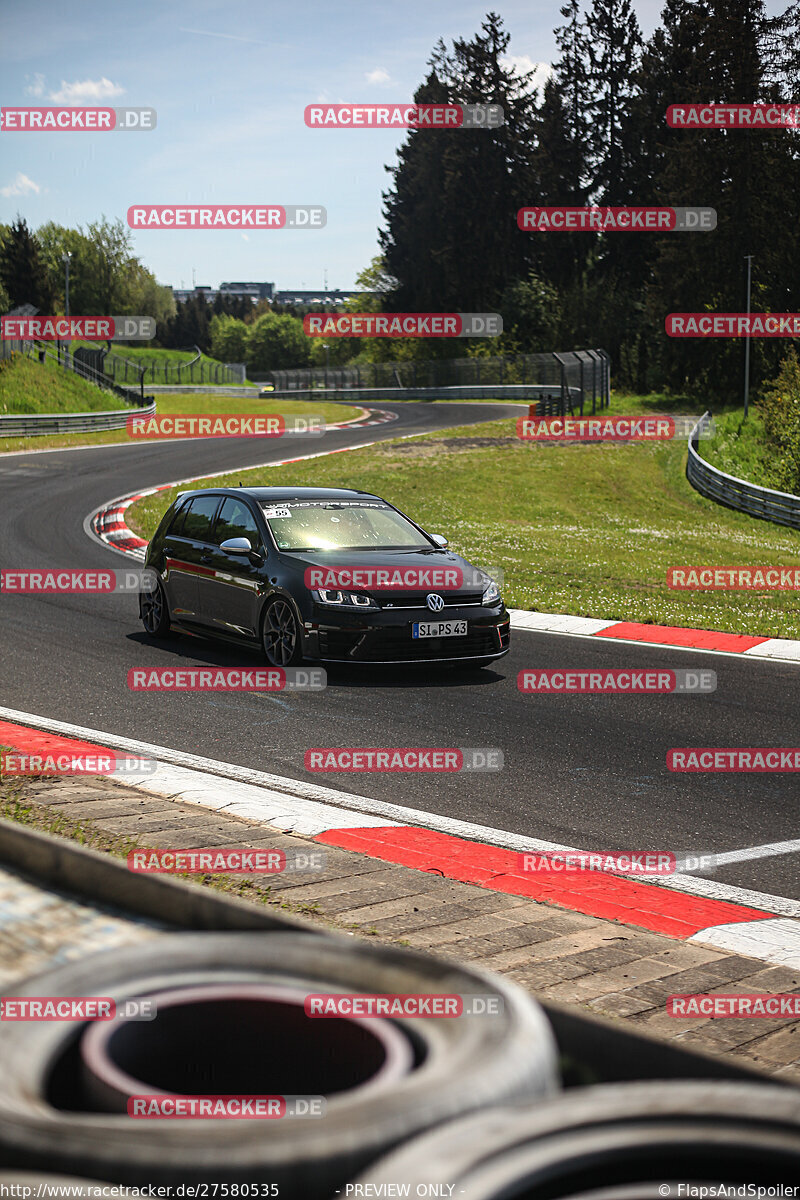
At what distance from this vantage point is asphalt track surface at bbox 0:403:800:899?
6852 mm

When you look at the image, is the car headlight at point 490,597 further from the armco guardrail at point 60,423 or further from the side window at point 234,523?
the armco guardrail at point 60,423

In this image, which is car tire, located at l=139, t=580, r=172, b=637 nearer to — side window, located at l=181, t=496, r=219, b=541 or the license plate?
side window, located at l=181, t=496, r=219, b=541

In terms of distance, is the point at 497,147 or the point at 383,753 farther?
the point at 497,147

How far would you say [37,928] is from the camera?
382 cm

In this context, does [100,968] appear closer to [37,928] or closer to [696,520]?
[37,928]

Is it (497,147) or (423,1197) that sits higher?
(497,147)

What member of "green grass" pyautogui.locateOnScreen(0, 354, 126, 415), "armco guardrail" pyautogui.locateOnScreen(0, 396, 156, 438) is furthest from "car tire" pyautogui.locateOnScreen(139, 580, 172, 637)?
"green grass" pyautogui.locateOnScreen(0, 354, 126, 415)

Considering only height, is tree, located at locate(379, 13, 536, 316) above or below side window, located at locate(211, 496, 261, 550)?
above

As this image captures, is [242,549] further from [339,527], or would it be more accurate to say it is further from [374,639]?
[374,639]

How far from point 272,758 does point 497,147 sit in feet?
295

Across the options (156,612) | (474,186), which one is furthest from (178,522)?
(474,186)

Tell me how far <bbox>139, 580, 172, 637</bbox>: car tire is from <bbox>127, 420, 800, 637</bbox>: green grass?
4.73 meters

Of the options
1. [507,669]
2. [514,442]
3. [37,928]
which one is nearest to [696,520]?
[514,442]

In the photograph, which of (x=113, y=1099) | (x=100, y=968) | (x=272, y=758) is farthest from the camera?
(x=272, y=758)
